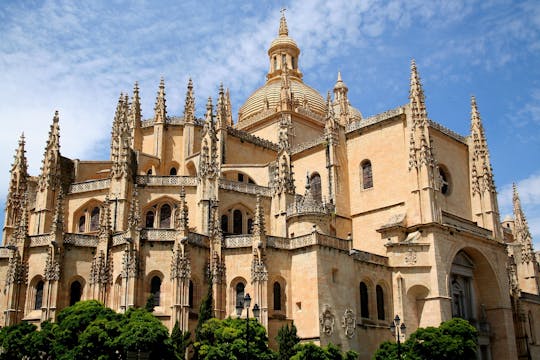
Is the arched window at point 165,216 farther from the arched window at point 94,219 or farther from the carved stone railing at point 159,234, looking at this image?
the carved stone railing at point 159,234

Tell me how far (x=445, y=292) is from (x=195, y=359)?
17.7 metres

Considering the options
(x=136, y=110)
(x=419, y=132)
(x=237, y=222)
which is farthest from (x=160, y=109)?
(x=419, y=132)

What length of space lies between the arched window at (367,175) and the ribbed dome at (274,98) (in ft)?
57.0

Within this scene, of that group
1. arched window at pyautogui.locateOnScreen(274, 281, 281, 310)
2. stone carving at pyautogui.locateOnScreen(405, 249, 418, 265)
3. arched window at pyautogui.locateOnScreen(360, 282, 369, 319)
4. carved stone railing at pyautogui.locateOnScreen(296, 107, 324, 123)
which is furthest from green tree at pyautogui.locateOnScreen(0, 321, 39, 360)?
carved stone railing at pyautogui.locateOnScreen(296, 107, 324, 123)

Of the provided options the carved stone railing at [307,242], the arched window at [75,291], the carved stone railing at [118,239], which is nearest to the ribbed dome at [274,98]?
the carved stone railing at [307,242]

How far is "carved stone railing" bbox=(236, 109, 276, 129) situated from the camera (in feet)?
206

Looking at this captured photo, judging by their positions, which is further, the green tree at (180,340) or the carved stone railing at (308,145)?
the carved stone railing at (308,145)

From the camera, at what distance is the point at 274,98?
66.1 metres

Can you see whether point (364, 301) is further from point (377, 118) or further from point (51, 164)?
point (51, 164)

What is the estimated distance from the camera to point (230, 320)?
33562 mm

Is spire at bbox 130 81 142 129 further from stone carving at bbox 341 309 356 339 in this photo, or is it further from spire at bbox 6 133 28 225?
stone carving at bbox 341 309 356 339

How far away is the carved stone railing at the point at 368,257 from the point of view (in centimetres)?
4072

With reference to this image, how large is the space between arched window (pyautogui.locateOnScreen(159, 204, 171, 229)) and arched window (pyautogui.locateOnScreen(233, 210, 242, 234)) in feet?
14.2

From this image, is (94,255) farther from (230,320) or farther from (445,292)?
(445,292)
